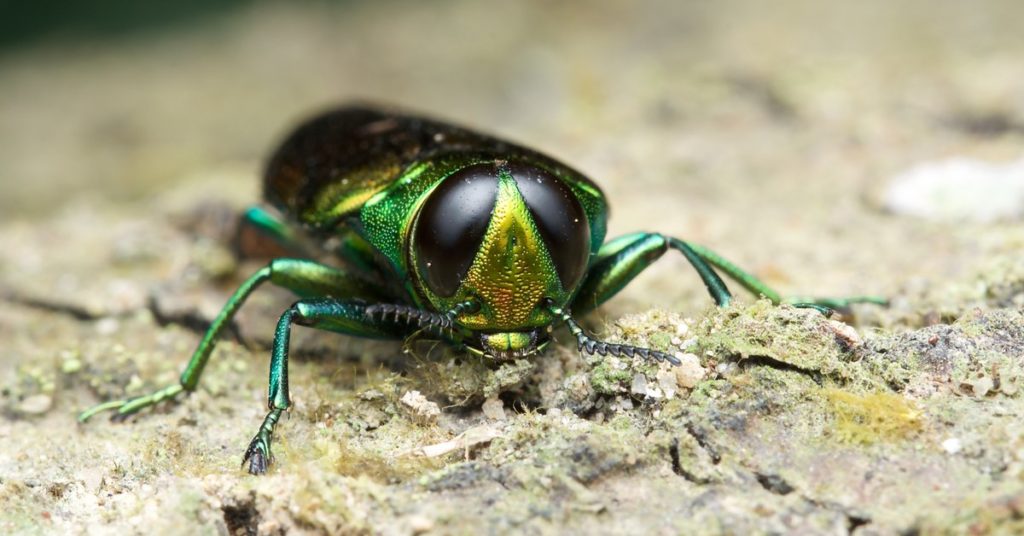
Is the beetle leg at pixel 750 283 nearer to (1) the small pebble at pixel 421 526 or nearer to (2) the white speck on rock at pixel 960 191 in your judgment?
(2) the white speck on rock at pixel 960 191

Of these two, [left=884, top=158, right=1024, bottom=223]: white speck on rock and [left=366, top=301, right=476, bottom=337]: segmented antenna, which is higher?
[left=884, top=158, right=1024, bottom=223]: white speck on rock

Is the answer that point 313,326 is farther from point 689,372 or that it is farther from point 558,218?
point 689,372

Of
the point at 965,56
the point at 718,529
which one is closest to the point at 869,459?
the point at 718,529

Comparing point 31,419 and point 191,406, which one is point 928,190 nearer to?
point 191,406

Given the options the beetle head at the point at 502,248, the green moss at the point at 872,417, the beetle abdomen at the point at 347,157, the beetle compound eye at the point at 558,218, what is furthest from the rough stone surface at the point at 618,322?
the beetle abdomen at the point at 347,157

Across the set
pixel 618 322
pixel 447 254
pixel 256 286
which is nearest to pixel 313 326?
pixel 256 286

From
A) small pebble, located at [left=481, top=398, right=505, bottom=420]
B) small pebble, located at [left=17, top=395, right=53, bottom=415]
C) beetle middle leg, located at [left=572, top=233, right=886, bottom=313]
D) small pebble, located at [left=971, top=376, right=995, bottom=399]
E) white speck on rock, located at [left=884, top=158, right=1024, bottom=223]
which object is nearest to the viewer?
small pebble, located at [left=971, top=376, right=995, bottom=399]

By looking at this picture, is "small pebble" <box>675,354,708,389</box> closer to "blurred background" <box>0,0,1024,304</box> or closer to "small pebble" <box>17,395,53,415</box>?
"blurred background" <box>0,0,1024,304</box>

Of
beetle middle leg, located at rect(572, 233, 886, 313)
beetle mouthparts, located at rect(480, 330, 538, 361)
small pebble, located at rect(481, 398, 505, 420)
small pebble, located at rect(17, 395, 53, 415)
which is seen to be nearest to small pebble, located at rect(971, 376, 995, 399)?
beetle middle leg, located at rect(572, 233, 886, 313)

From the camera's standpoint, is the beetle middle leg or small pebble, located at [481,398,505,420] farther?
the beetle middle leg
